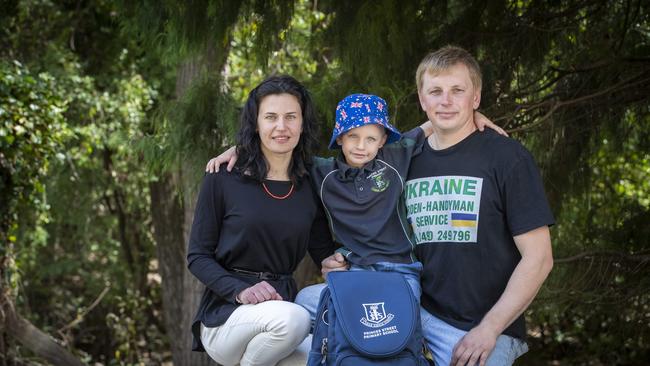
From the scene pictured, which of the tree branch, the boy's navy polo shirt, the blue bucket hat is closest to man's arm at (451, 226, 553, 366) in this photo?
the boy's navy polo shirt

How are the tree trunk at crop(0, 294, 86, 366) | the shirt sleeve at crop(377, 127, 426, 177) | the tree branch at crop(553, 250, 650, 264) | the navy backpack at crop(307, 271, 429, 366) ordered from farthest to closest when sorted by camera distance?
the tree trunk at crop(0, 294, 86, 366)
the tree branch at crop(553, 250, 650, 264)
the shirt sleeve at crop(377, 127, 426, 177)
the navy backpack at crop(307, 271, 429, 366)

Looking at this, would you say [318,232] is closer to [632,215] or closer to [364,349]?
[364,349]

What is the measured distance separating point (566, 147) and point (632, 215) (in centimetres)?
71

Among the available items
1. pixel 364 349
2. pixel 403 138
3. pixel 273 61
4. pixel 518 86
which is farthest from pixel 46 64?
pixel 364 349

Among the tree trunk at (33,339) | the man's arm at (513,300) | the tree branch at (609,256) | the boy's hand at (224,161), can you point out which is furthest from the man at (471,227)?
the tree trunk at (33,339)

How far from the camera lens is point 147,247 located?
895 centimetres

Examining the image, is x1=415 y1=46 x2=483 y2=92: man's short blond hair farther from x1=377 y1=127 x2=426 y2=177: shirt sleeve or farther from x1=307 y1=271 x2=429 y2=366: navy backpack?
x1=307 y1=271 x2=429 y2=366: navy backpack

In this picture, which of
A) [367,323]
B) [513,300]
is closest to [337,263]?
[367,323]

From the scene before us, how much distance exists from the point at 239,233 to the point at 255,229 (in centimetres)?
6

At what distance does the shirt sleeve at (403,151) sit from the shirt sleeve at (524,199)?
15.0 inches

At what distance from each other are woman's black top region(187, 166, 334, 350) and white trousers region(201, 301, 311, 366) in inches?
2.8

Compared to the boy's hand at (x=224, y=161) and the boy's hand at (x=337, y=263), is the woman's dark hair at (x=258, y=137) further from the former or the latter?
the boy's hand at (x=337, y=263)

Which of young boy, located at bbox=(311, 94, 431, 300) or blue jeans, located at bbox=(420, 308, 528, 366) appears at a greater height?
young boy, located at bbox=(311, 94, 431, 300)

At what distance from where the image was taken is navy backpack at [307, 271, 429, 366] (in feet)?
8.83
